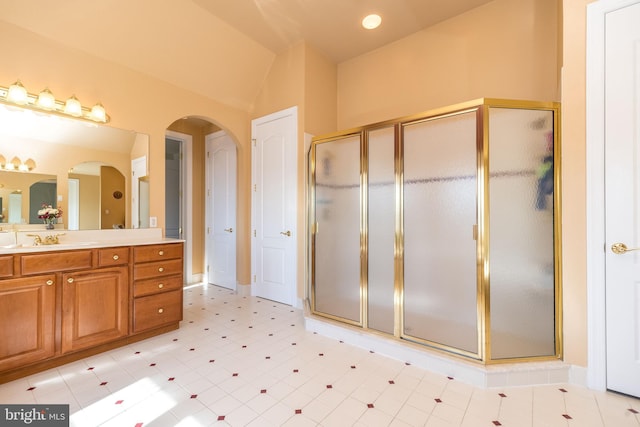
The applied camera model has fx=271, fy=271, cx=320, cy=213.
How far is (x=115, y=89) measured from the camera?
2.83 meters

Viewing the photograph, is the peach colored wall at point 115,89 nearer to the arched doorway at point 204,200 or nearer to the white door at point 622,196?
the arched doorway at point 204,200

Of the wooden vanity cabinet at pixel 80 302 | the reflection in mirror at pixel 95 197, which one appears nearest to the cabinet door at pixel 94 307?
the wooden vanity cabinet at pixel 80 302

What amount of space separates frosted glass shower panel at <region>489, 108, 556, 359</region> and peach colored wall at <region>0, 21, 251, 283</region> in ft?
10.9

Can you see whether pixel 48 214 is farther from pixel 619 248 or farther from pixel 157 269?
pixel 619 248

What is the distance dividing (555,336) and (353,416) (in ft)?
5.16

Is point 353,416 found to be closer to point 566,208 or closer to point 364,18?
point 566,208

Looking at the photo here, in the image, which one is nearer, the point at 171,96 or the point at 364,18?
the point at 364,18

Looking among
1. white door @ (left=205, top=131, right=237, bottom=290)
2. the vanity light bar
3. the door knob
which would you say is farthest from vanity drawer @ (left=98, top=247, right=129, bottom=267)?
the door knob

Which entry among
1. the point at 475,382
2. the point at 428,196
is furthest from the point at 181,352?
the point at 428,196

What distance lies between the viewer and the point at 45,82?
2.42 meters

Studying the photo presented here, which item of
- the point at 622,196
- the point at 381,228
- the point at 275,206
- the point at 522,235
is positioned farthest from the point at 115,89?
the point at 622,196

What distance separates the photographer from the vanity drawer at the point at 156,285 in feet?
8.32

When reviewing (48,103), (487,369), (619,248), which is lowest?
(487,369)

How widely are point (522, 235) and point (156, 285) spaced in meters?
3.20
